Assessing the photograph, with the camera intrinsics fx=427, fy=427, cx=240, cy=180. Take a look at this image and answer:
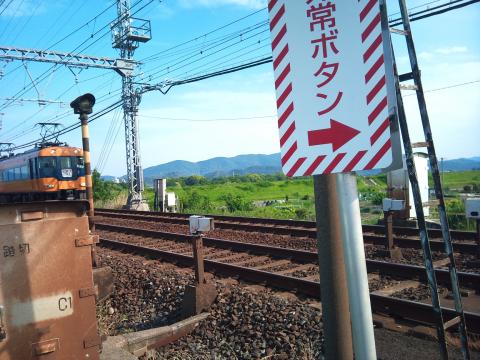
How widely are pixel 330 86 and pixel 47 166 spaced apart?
21930 mm

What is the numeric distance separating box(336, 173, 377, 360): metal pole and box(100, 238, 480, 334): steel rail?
2986mm

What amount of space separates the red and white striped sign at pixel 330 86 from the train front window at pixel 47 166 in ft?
71.1

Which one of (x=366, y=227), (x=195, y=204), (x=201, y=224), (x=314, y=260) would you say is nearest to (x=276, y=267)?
(x=314, y=260)

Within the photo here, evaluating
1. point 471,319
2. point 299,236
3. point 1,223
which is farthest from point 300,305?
point 299,236

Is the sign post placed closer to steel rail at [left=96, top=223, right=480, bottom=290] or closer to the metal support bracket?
the metal support bracket

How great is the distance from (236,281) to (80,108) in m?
3.57

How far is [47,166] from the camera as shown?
70.1 ft

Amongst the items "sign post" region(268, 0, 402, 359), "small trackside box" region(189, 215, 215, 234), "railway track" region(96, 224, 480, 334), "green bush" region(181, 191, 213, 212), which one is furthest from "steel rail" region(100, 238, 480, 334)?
"green bush" region(181, 191, 213, 212)

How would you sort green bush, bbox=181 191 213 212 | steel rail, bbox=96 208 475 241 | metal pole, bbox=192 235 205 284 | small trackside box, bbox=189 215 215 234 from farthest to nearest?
green bush, bbox=181 191 213 212
steel rail, bbox=96 208 475 241
metal pole, bbox=192 235 205 284
small trackside box, bbox=189 215 215 234

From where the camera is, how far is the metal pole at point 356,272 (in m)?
1.87

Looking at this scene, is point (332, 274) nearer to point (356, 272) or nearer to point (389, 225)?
point (356, 272)

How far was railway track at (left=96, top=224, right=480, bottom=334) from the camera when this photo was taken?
4.92 metres

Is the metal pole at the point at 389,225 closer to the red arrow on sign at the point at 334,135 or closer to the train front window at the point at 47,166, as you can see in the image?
the red arrow on sign at the point at 334,135

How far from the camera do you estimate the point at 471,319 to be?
4.38 m
